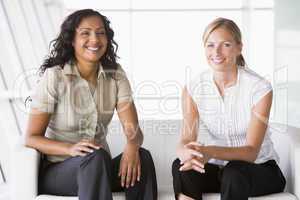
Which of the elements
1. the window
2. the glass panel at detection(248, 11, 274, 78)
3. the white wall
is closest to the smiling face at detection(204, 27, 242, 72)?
the white wall

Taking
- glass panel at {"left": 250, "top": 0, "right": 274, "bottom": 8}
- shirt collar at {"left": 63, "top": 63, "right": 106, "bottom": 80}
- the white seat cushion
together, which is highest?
glass panel at {"left": 250, "top": 0, "right": 274, "bottom": 8}

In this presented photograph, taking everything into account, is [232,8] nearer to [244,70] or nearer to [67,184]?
[244,70]

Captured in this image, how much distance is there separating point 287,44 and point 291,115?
125cm

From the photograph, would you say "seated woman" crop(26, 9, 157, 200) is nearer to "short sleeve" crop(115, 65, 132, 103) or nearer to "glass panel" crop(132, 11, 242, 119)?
"short sleeve" crop(115, 65, 132, 103)

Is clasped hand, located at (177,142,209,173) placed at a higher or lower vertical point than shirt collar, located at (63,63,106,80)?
lower

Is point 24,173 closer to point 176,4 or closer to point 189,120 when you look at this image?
point 189,120

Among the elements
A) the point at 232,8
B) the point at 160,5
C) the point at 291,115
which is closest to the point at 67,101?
the point at 291,115

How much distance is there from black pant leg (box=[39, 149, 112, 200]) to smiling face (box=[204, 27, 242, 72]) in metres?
0.68

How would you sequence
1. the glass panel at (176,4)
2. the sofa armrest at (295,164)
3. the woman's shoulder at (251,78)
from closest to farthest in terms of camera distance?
the sofa armrest at (295,164), the woman's shoulder at (251,78), the glass panel at (176,4)

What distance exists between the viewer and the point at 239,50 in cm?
197

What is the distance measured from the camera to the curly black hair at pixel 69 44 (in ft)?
6.20

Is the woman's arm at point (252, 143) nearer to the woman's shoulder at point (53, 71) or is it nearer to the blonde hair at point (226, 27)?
the blonde hair at point (226, 27)

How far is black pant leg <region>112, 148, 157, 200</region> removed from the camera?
166 cm

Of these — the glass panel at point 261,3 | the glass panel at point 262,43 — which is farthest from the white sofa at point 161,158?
the glass panel at point 261,3
